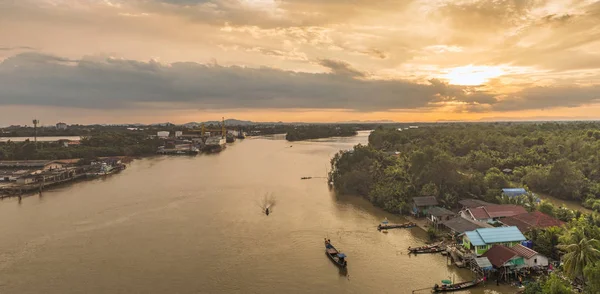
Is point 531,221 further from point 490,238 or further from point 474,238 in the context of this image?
point 474,238

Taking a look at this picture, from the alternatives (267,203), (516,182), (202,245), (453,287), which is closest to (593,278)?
(453,287)

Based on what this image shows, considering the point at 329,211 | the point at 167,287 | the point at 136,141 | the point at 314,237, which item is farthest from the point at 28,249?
the point at 136,141

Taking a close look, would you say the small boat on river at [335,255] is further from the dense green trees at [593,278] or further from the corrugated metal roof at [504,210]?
the corrugated metal roof at [504,210]

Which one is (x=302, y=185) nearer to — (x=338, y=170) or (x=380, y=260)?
(x=338, y=170)

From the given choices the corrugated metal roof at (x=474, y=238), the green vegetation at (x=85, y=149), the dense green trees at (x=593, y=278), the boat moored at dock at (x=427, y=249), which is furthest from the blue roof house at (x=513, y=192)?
the green vegetation at (x=85, y=149)

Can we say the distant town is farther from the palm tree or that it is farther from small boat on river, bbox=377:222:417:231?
the palm tree

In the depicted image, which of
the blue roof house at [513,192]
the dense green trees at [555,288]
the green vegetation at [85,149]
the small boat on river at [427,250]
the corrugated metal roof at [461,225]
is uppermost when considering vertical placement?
the green vegetation at [85,149]
